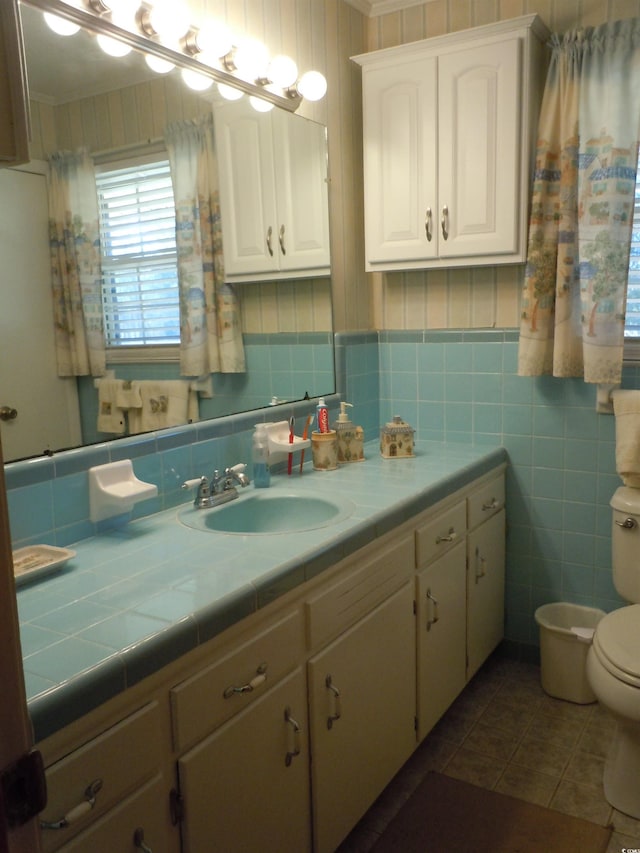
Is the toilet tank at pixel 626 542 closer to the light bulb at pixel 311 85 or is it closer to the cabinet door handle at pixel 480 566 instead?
the cabinet door handle at pixel 480 566

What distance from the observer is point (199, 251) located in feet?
6.40

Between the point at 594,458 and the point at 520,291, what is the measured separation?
25.5 inches

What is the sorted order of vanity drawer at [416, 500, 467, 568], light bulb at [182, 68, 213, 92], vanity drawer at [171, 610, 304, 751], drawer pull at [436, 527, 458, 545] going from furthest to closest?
drawer pull at [436, 527, 458, 545], vanity drawer at [416, 500, 467, 568], light bulb at [182, 68, 213, 92], vanity drawer at [171, 610, 304, 751]

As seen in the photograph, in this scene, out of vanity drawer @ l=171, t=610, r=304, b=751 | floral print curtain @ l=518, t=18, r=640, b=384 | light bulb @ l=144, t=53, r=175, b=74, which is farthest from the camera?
floral print curtain @ l=518, t=18, r=640, b=384

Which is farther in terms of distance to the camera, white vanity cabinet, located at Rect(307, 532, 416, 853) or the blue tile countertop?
white vanity cabinet, located at Rect(307, 532, 416, 853)

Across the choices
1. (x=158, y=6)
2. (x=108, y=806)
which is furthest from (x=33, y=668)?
(x=158, y=6)

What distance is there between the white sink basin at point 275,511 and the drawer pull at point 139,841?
0.82m

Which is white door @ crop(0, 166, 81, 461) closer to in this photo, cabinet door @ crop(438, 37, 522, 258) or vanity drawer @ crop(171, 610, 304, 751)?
vanity drawer @ crop(171, 610, 304, 751)

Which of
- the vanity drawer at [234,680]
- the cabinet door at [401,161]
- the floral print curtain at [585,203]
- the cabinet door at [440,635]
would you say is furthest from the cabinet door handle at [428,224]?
the vanity drawer at [234,680]

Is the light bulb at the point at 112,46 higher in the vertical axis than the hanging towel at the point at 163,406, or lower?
higher

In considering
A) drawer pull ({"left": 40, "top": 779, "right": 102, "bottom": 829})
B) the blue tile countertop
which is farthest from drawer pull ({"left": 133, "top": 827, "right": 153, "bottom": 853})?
the blue tile countertop

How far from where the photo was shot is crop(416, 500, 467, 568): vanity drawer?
197 centimetres

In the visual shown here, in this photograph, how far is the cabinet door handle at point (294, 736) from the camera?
1413mm

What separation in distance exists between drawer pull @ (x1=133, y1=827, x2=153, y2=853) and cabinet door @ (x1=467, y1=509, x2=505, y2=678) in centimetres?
146
